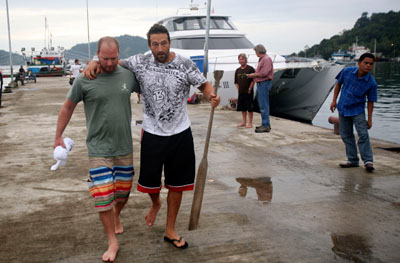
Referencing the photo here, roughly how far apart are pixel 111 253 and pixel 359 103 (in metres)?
4.22

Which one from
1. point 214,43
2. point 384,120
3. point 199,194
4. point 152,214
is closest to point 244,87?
point 199,194

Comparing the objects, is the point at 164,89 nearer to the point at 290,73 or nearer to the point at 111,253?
the point at 111,253

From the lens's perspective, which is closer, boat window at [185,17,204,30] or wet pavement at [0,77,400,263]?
wet pavement at [0,77,400,263]

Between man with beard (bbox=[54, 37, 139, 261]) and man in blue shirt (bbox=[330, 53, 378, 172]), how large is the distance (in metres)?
3.75

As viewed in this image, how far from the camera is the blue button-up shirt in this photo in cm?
564

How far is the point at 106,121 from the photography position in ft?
9.98

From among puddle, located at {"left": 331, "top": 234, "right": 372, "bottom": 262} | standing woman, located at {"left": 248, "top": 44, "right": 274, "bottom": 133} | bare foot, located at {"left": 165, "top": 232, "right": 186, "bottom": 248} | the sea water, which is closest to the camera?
puddle, located at {"left": 331, "top": 234, "right": 372, "bottom": 262}

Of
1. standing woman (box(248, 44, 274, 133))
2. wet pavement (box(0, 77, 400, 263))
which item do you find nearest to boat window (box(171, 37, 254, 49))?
Result: standing woman (box(248, 44, 274, 133))

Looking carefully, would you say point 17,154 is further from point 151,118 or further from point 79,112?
point 79,112

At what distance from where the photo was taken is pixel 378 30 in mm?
124875

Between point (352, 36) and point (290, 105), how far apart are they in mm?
133731

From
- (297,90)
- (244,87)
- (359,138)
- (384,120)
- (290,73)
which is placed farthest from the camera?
(384,120)

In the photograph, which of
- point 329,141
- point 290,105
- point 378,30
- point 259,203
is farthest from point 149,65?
point 378,30

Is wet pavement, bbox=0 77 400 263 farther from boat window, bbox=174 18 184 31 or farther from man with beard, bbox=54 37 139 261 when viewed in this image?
boat window, bbox=174 18 184 31
